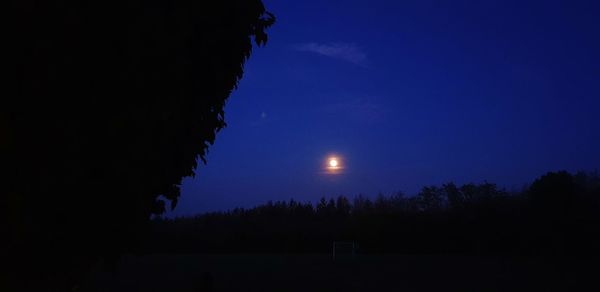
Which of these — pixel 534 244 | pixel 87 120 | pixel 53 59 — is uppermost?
pixel 534 244

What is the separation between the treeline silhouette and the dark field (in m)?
4.98

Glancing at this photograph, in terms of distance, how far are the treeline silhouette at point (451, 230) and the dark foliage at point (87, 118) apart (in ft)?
118

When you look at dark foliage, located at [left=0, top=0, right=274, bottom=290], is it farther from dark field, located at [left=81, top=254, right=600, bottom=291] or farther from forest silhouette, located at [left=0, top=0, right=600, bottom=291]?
dark field, located at [left=81, top=254, right=600, bottom=291]

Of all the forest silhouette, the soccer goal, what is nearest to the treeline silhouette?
the soccer goal

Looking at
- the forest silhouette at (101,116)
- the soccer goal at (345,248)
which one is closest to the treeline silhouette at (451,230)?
the soccer goal at (345,248)

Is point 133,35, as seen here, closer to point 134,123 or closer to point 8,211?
point 134,123

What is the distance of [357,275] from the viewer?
84.4ft

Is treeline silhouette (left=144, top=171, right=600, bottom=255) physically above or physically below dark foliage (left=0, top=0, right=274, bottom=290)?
above

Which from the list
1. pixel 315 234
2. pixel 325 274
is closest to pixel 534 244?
pixel 315 234

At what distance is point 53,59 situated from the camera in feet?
17.4

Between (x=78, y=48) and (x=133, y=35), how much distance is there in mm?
623

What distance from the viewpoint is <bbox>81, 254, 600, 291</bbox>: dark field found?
21.5 m

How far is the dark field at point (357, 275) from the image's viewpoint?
21500 mm

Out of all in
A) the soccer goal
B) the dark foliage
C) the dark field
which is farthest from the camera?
the soccer goal
